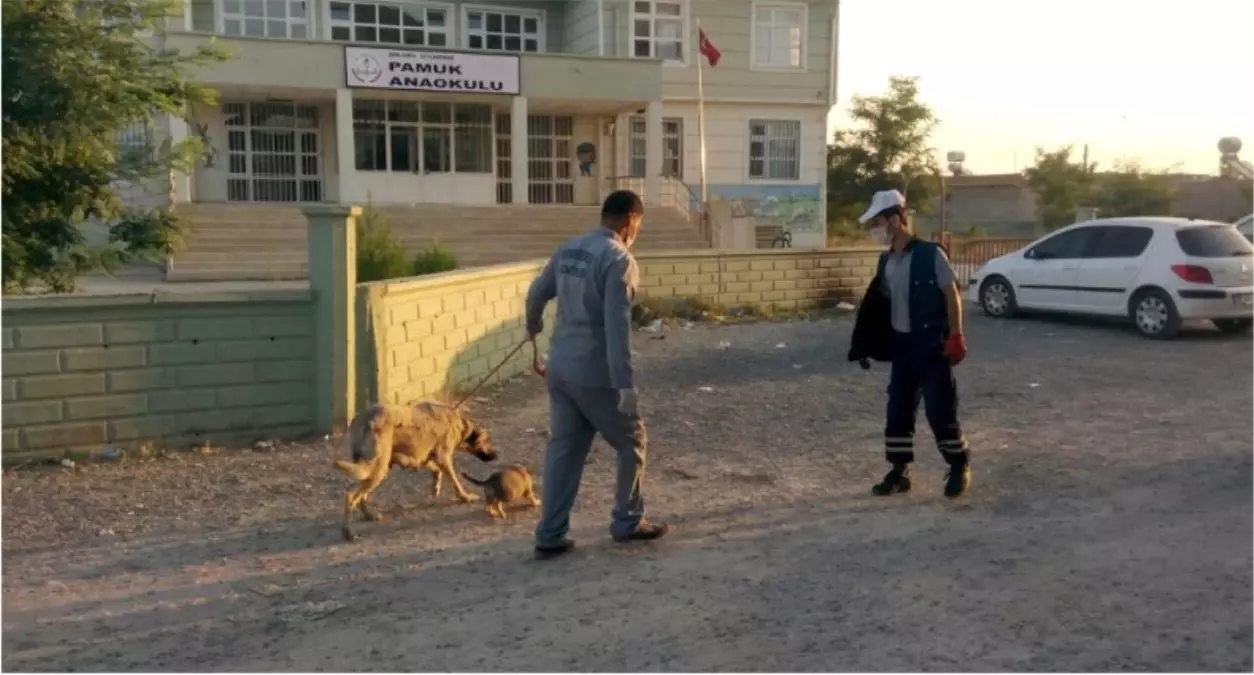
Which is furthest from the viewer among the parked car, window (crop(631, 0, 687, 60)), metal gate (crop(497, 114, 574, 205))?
window (crop(631, 0, 687, 60))

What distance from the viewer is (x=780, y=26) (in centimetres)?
3073

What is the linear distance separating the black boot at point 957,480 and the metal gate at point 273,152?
22.6m

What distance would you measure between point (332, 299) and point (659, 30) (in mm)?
23177

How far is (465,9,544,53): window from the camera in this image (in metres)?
29.1

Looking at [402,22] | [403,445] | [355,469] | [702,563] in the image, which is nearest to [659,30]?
[402,22]

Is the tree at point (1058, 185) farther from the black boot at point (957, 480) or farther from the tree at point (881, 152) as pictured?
the black boot at point (957, 480)

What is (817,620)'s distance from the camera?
14.9 feet

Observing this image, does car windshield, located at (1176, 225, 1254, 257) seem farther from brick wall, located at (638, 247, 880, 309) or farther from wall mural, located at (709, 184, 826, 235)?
wall mural, located at (709, 184, 826, 235)

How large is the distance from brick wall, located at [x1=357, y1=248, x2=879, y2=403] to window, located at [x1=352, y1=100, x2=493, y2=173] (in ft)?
42.4

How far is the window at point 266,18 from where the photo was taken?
26594 millimetres

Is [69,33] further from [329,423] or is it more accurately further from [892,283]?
[892,283]

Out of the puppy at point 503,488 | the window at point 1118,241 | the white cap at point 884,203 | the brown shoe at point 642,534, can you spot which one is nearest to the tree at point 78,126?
the puppy at point 503,488

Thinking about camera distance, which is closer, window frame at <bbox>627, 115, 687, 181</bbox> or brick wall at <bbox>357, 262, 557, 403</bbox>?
brick wall at <bbox>357, 262, 557, 403</bbox>

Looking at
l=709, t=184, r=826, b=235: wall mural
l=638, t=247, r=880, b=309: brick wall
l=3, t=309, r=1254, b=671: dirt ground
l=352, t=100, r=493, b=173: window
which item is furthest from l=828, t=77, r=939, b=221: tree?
l=3, t=309, r=1254, b=671: dirt ground
